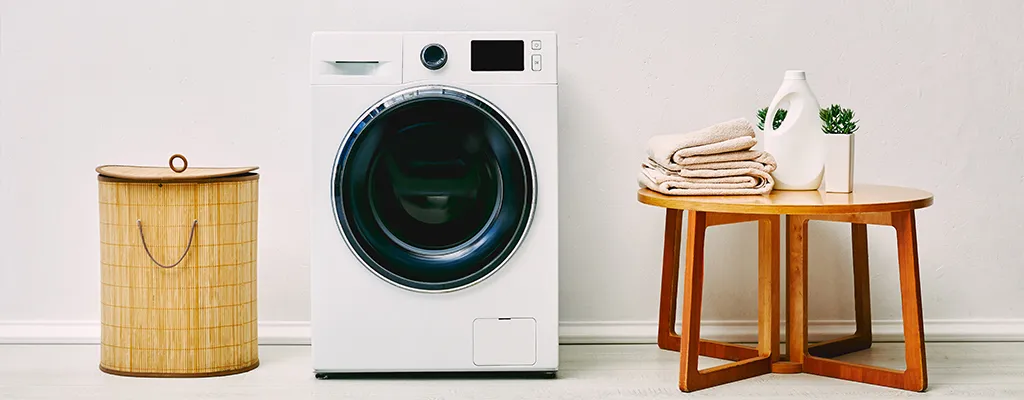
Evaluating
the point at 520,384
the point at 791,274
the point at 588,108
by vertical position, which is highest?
the point at 588,108

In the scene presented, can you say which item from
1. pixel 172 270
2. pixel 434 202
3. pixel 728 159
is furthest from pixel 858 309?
pixel 172 270

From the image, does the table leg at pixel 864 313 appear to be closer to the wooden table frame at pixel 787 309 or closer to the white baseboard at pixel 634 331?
the wooden table frame at pixel 787 309

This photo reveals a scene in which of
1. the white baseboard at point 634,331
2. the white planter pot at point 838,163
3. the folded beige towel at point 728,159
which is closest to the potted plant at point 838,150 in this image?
the white planter pot at point 838,163

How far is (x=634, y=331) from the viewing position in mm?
2688

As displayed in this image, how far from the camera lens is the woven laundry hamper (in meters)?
2.21

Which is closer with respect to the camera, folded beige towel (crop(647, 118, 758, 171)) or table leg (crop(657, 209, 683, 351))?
folded beige towel (crop(647, 118, 758, 171))

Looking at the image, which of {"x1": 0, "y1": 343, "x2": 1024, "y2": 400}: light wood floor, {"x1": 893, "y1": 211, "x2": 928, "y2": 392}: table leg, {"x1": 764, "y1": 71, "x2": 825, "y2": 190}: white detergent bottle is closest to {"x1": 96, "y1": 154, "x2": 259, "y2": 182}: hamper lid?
{"x1": 0, "y1": 343, "x2": 1024, "y2": 400}: light wood floor

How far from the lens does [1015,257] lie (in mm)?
2721

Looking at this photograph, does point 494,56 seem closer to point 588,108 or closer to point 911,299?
point 588,108

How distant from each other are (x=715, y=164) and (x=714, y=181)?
40 mm

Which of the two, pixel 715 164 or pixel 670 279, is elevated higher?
pixel 715 164

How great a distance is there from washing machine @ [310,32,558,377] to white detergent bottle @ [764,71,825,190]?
55 cm

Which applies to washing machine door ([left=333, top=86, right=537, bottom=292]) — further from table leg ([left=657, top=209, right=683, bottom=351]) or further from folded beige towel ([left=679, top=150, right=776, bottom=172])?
table leg ([left=657, top=209, right=683, bottom=351])

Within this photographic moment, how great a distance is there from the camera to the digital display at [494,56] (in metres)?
2.15
